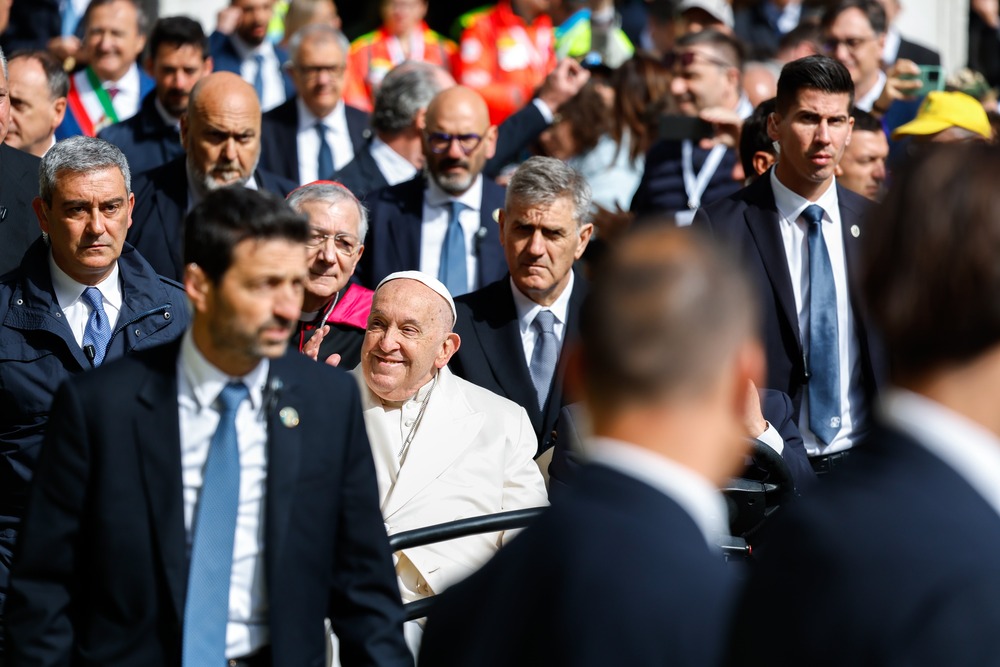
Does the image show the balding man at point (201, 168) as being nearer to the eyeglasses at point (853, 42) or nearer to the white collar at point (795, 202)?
the white collar at point (795, 202)

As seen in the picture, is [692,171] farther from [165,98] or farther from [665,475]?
[665,475]

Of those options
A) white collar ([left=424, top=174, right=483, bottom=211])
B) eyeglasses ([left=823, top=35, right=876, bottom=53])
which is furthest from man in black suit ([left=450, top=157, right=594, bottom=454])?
eyeglasses ([left=823, top=35, right=876, bottom=53])

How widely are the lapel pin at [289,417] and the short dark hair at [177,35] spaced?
4.99 metres

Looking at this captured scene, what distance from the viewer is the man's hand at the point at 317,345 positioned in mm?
5262

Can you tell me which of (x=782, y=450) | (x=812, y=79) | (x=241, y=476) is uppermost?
(x=812, y=79)

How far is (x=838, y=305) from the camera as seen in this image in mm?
5398

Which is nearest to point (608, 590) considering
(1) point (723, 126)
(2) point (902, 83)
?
(1) point (723, 126)

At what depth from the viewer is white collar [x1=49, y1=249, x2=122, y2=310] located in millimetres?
4613

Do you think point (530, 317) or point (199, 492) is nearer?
point (199, 492)

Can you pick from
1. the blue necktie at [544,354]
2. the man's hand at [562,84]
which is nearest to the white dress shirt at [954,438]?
the blue necktie at [544,354]

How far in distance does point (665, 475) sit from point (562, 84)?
20.9 ft

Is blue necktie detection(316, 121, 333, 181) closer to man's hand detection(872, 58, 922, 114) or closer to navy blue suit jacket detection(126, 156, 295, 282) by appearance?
navy blue suit jacket detection(126, 156, 295, 282)

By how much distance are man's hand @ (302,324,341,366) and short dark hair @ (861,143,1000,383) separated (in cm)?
363

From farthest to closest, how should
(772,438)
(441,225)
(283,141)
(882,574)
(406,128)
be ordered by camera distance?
(283,141), (406,128), (441,225), (772,438), (882,574)
